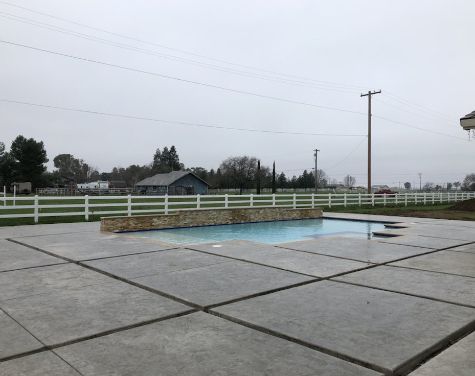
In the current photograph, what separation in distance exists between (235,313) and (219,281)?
53.5 inches

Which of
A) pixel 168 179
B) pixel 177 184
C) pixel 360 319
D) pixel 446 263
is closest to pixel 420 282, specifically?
pixel 446 263

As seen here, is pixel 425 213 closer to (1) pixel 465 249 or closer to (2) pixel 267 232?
(2) pixel 267 232

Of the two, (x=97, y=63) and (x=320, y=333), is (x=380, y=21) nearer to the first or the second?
(x=97, y=63)

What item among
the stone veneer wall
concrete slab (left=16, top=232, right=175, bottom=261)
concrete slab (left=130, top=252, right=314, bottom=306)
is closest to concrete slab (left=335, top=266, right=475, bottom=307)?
concrete slab (left=130, top=252, right=314, bottom=306)

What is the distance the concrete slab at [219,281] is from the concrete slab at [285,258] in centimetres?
41

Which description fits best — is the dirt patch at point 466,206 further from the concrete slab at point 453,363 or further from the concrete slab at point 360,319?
the concrete slab at point 453,363

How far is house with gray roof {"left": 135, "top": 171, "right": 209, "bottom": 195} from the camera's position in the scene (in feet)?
211

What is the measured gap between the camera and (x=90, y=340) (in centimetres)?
326

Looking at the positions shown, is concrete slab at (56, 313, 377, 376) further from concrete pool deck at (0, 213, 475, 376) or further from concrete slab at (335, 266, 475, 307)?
concrete slab at (335, 266, 475, 307)

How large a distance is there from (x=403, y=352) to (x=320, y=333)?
0.67m

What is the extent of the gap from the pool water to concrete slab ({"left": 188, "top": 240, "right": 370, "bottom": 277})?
6.76 ft

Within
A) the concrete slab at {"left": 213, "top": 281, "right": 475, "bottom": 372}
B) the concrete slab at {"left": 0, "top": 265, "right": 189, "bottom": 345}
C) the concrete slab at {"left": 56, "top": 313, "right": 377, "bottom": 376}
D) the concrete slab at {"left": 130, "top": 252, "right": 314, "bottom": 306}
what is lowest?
the concrete slab at {"left": 56, "top": 313, "right": 377, "bottom": 376}

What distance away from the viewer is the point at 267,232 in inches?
526

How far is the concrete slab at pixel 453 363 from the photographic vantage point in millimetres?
2762
